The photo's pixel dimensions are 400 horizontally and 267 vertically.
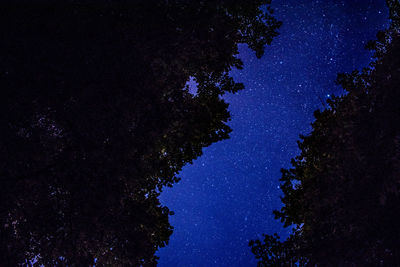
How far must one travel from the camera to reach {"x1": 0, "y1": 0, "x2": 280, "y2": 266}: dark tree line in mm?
6672

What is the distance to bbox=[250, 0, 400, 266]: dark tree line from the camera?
→ 6473 millimetres

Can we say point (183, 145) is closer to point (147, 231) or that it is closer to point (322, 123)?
point (147, 231)

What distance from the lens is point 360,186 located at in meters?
6.72

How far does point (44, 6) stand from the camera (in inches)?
268

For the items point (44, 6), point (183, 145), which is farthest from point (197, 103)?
point (44, 6)

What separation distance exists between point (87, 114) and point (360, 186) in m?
7.43

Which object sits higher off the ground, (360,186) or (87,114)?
(87,114)

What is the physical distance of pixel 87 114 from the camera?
7.14 metres

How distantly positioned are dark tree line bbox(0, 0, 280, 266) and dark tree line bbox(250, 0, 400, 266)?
4.29 m

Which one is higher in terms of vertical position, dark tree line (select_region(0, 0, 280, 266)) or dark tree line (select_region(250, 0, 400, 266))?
dark tree line (select_region(0, 0, 280, 266))

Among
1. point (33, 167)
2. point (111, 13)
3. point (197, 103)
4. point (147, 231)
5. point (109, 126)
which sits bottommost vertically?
point (147, 231)

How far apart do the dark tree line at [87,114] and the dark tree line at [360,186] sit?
429 centimetres

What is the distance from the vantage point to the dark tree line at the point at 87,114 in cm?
667

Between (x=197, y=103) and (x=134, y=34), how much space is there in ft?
9.61
